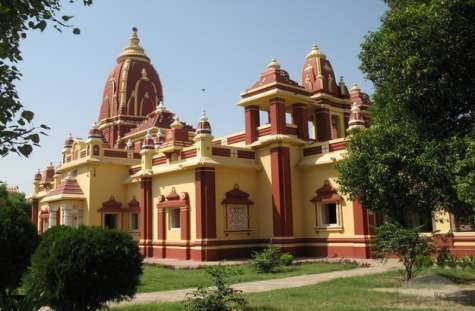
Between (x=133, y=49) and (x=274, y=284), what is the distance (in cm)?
3035

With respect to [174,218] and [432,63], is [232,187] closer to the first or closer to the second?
[174,218]

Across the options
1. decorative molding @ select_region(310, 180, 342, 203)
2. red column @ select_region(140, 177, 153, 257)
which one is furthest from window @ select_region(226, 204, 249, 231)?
red column @ select_region(140, 177, 153, 257)

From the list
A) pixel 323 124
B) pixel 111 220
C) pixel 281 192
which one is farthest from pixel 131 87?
pixel 281 192

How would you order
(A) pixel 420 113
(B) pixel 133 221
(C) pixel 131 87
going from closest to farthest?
(A) pixel 420 113
(B) pixel 133 221
(C) pixel 131 87

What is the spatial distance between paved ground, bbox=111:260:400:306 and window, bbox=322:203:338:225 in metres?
4.51

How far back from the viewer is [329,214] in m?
22.2

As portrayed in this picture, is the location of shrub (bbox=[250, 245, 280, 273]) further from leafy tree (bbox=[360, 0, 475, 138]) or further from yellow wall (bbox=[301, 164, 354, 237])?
leafy tree (bbox=[360, 0, 475, 138])

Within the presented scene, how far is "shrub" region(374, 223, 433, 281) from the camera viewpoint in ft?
41.9

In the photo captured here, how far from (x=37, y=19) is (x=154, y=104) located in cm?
3221

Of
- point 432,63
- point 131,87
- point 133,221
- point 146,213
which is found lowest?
point 133,221

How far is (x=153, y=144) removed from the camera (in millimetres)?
25938

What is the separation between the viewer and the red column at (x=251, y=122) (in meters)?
23.7

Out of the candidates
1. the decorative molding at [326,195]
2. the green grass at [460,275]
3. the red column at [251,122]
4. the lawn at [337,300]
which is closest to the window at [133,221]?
the red column at [251,122]

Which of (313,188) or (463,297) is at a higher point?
(313,188)
